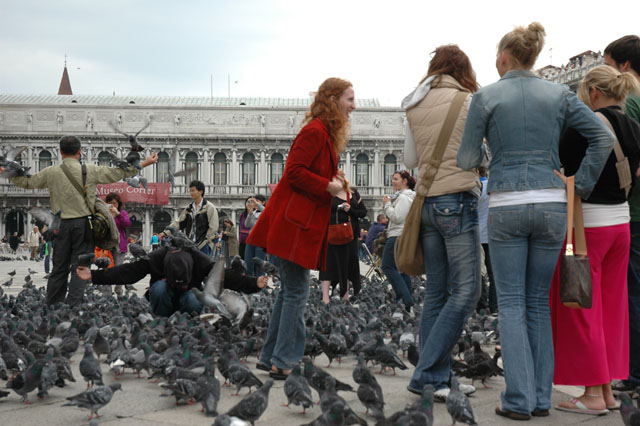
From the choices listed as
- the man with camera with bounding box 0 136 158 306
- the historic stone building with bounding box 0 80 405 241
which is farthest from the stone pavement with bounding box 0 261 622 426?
the historic stone building with bounding box 0 80 405 241

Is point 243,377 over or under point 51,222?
under

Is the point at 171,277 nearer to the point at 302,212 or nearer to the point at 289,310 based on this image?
the point at 289,310

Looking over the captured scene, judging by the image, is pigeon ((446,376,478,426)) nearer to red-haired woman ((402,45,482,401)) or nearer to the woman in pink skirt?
red-haired woman ((402,45,482,401))

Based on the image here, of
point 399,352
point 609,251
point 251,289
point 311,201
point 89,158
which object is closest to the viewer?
point 609,251

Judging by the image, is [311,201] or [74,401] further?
[311,201]

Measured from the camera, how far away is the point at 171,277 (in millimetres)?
5734

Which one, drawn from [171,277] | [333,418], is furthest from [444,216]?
[171,277]

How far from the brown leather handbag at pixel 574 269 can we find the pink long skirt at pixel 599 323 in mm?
156

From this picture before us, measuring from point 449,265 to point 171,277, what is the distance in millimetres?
2745

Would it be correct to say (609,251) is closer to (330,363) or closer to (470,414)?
(470,414)

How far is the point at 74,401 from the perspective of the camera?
3.43 metres

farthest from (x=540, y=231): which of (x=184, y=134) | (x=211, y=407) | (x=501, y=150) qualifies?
(x=184, y=134)

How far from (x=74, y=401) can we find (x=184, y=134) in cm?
4782

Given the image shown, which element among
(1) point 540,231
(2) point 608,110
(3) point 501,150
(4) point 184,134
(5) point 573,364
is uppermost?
(4) point 184,134
